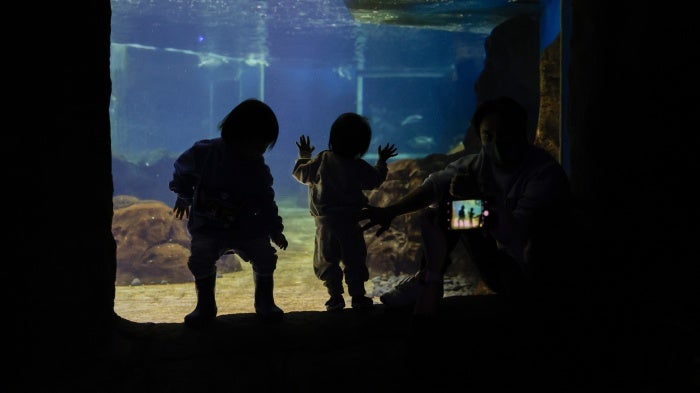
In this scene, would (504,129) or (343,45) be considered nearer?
(504,129)

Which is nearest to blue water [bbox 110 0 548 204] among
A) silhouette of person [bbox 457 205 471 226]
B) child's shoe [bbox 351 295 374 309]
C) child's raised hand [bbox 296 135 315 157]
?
child's raised hand [bbox 296 135 315 157]

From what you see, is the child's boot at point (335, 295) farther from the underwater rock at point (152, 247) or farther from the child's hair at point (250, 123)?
the underwater rock at point (152, 247)

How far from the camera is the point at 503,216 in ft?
10.2

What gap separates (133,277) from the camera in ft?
36.7

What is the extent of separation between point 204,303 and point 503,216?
6.47 ft

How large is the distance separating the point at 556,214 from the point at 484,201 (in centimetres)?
55

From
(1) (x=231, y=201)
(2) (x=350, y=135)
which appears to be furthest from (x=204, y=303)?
(2) (x=350, y=135)

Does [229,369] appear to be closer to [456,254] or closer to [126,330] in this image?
[126,330]

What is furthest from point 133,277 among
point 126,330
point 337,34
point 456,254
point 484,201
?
point 337,34

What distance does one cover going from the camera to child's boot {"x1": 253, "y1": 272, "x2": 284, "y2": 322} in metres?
3.33

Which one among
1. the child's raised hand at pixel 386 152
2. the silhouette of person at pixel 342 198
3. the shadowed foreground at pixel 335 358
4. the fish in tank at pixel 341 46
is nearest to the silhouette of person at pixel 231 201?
the shadowed foreground at pixel 335 358

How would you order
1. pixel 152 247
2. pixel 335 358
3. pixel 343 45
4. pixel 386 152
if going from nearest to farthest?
pixel 335 358 → pixel 386 152 → pixel 152 247 → pixel 343 45

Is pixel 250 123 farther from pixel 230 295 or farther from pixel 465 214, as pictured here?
pixel 230 295

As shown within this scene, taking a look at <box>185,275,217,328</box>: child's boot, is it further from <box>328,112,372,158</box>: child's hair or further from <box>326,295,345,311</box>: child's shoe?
<box>328,112,372,158</box>: child's hair
